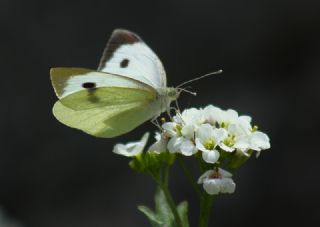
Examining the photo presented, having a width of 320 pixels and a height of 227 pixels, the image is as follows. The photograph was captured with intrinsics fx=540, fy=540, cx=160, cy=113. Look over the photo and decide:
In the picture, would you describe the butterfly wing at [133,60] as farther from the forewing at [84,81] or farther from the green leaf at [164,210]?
the green leaf at [164,210]

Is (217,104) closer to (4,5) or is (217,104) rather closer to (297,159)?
(297,159)

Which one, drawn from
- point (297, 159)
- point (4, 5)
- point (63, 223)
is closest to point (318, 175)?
point (297, 159)

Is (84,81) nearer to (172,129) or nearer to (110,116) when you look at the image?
(110,116)

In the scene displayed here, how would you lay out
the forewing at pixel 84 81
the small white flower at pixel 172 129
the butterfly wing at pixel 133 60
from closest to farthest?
the small white flower at pixel 172 129, the forewing at pixel 84 81, the butterfly wing at pixel 133 60

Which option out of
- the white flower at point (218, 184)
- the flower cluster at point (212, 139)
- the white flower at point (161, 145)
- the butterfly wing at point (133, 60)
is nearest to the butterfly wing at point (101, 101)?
the butterfly wing at point (133, 60)

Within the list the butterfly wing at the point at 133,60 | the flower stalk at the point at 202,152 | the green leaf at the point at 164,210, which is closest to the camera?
the flower stalk at the point at 202,152
